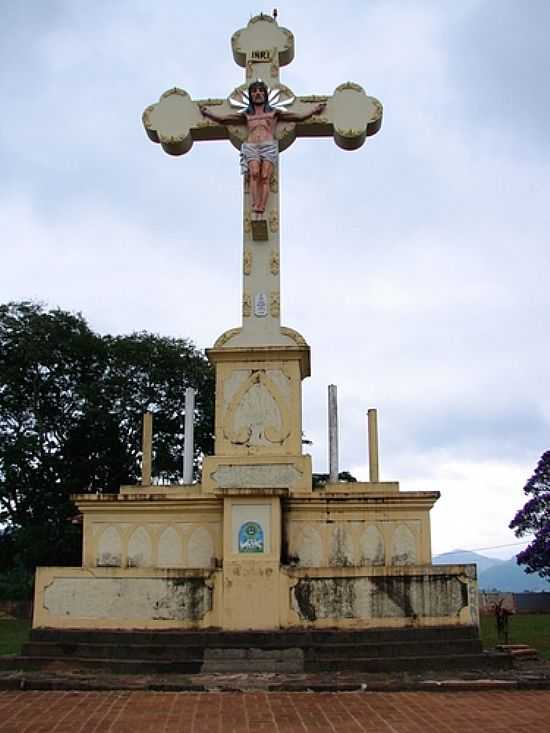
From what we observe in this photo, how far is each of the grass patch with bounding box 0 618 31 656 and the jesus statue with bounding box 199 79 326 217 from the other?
8850 millimetres

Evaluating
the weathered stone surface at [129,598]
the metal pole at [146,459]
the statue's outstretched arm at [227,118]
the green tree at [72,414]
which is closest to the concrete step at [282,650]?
the weathered stone surface at [129,598]

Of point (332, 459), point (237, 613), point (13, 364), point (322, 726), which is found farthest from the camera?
point (13, 364)

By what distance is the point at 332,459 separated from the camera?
12594 millimetres

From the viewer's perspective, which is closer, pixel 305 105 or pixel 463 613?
pixel 463 613

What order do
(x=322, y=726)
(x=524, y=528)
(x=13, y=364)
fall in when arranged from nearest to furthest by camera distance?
(x=322, y=726) → (x=13, y=364) → (x=524, y=528)

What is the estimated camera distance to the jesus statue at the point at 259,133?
1334 centimetres

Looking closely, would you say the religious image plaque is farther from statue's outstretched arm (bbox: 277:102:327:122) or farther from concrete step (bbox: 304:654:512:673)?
statue's outstretched arm (bbox: 277:102:327:122)

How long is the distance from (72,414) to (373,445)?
19.8 meters

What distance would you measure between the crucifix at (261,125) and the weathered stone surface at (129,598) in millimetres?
4121

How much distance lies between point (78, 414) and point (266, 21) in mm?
18887

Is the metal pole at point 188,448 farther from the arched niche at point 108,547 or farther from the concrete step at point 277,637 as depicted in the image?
the concrete step at point 277,637

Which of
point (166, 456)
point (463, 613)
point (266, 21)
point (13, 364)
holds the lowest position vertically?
point (463, 613)

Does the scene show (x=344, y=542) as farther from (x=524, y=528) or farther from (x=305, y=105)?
(x=524, y=528)

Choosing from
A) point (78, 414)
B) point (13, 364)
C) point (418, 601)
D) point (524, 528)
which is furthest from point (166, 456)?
point (418, 601)
